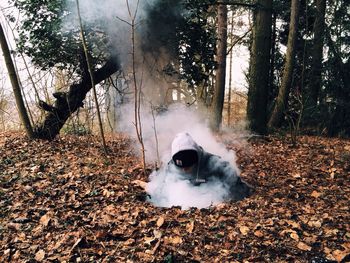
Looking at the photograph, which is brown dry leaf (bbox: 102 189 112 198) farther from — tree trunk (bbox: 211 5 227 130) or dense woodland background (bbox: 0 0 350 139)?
tree trunk (bbox: 211 5 227 130)

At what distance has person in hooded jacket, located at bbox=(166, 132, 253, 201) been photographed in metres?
5.60

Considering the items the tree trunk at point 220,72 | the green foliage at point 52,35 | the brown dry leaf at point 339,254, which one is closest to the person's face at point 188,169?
the brown dry leaf at point 339,254

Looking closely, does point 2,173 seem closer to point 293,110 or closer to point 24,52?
point 24,52

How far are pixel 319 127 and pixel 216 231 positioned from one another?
8720 mm

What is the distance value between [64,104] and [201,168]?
509cm

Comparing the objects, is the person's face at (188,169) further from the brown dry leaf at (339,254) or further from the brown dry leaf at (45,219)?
the brown dry leaf at (339,254)

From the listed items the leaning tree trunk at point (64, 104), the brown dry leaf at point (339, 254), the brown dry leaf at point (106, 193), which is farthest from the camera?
the leaning tree trunk at point (64, 104)

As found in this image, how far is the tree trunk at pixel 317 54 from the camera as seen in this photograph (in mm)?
12169

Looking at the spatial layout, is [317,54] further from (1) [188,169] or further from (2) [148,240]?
(2) [148,240]

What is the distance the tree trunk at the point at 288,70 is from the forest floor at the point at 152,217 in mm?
4842

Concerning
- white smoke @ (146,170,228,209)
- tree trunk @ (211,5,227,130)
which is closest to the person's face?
white smoke @ (146,170,228,209)

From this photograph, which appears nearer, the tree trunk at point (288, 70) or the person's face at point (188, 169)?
the person's face at point (188, 169)

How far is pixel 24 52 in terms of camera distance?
8.45m

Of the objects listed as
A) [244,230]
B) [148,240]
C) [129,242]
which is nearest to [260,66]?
[244,230]
